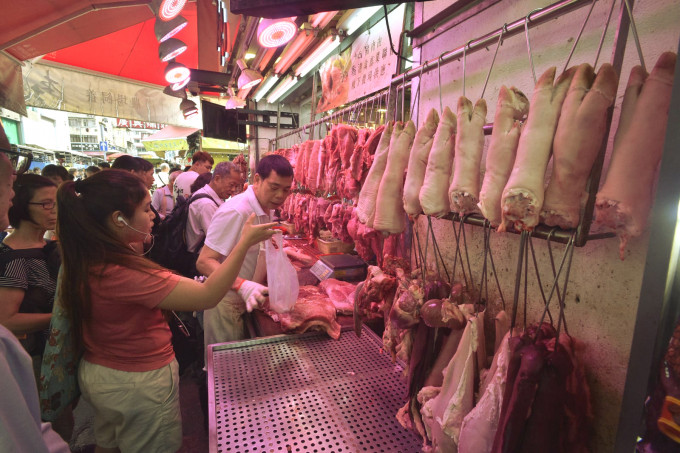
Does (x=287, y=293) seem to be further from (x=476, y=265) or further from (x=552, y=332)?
(x=552, y=332)

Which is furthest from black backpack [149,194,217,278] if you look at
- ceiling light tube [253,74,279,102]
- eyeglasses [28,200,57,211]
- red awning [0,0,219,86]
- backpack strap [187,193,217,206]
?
ceiling light tube [253,74,279,102]

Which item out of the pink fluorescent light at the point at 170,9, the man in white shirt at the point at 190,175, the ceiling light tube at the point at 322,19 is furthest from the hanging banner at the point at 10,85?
the ceiling light tube at the point at 322,19

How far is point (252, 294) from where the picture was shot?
2.52 metres

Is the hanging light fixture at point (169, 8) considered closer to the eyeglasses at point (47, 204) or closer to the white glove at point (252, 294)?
the eyeglasses at point (47, 204)

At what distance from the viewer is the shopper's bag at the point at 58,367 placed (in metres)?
1.77

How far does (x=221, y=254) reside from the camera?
2.52 m

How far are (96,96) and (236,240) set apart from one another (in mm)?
8917

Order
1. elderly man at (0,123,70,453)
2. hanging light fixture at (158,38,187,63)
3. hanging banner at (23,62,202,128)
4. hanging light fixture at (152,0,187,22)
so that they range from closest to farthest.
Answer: elderly man at (0,123,70,453) < hanging light fixture at (152,0,187,22) < hanging light fixture at (158,38,187,63) < hanging banner at (23,62,202,128)

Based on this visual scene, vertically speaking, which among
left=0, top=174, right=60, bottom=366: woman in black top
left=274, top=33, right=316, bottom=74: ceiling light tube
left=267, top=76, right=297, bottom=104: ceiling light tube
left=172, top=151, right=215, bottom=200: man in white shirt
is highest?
left=274, top=33, right=316, bottom=74: ceiling light tube

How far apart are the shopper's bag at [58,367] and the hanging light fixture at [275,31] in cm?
328

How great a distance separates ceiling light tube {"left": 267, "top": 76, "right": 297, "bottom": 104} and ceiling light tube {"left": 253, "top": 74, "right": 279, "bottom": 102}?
0.16 metres

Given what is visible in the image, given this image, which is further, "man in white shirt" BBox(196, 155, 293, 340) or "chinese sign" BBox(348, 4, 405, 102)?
"chinese sign" BBox(348, 4, 405, 102)

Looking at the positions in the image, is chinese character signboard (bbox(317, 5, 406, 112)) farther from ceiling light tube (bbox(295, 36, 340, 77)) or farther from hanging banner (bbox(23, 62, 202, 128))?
hanging banner (bbox(23, 62, 202, 128))

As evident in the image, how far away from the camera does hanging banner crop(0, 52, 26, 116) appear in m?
4.44
